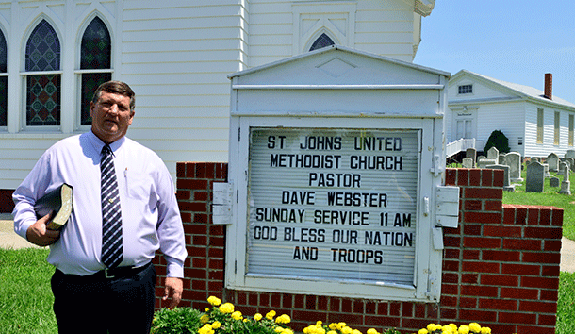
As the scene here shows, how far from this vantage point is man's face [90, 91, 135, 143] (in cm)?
218

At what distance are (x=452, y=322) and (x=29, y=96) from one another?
8575 mm

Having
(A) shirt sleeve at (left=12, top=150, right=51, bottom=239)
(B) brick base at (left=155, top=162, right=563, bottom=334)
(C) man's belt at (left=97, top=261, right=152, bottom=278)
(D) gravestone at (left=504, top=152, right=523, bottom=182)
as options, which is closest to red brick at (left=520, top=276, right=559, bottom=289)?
(B) brick base at (left=155, top=162, right=563, bottom=334)

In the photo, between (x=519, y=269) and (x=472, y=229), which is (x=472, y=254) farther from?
(x=519, y=269)

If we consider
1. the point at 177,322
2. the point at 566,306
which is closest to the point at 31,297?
the point at 177,322

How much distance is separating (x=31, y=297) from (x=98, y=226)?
2.60 meters

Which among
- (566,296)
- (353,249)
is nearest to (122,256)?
(353,249)

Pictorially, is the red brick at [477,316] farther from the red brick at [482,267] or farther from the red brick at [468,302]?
the red brick at [482,267]

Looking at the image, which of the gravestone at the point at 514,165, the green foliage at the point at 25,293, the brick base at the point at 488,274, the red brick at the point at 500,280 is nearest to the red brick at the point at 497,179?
the brick base at the point at 488,274

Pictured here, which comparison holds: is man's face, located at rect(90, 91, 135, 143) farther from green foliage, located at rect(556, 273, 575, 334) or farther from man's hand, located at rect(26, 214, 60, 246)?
green foliage, located at rect(556, 273, 575, 334)

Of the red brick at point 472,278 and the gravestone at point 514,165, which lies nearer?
the red brick at point 472,278

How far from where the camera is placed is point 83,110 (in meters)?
8.29

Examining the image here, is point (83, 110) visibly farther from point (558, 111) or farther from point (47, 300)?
point (558, 111)

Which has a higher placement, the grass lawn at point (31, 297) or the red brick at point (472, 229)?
the red brick at point (472, 229)

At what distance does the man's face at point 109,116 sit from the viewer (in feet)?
7.16
